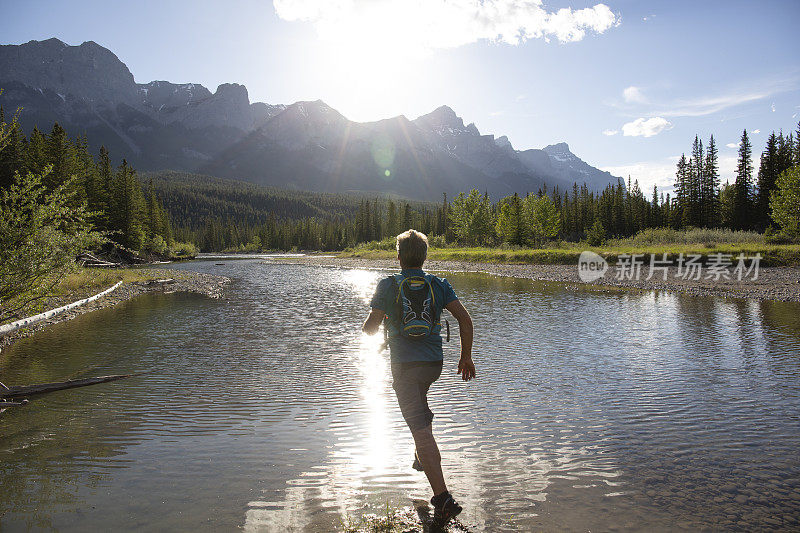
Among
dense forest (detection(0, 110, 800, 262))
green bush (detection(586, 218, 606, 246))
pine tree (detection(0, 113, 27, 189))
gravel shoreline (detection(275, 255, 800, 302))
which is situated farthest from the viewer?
green bush (detection(586, 218, 606, 246))

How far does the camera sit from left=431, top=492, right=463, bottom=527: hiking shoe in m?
4.68

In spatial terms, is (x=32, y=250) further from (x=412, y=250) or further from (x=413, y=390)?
(x=413, y=390)

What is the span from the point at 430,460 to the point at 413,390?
0.75 m

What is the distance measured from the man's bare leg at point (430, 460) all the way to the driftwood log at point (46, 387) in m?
9.21

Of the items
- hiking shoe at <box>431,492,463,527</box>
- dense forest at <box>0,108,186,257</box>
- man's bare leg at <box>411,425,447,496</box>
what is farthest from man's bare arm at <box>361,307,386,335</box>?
dense forest at <box>0,108,186,257</box>

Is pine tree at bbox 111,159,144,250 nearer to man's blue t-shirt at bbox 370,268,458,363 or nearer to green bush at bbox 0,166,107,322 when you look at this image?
green bush at bbox 0,166,107,322

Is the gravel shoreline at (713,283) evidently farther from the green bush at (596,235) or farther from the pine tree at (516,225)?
the green bush at (596,235)

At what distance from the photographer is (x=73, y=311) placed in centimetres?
2217

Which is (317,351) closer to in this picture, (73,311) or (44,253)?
(44,253)

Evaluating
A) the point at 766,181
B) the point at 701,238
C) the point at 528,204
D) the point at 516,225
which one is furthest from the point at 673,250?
the point at 528,204

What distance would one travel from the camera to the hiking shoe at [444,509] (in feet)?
15.4

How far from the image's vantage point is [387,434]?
7.41 metres

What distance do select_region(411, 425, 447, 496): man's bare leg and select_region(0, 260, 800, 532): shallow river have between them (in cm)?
49

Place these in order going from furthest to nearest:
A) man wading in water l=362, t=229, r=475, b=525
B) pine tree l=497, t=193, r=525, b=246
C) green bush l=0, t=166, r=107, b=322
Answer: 1. pine tree l=497, t=193, r=525, b=246
2. green bush l=0, t=166, r=107, b=322
3. man wading in water l=362, t=229, r=475, b=525
